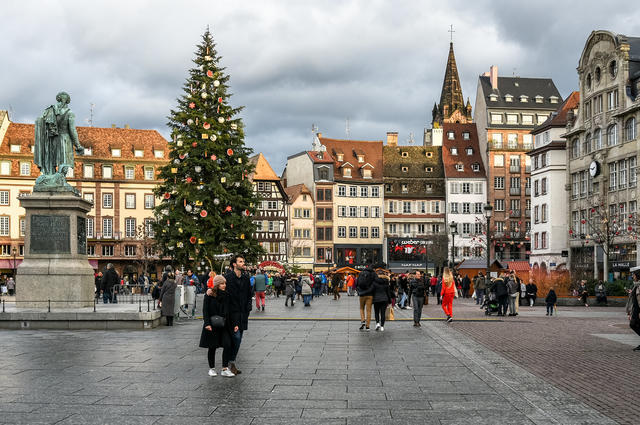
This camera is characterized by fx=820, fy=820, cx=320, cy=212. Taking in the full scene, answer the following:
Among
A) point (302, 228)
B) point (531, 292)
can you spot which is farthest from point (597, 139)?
point (302, 228)

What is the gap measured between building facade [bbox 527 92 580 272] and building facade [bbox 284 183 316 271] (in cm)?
2572

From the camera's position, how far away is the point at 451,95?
126125 mm

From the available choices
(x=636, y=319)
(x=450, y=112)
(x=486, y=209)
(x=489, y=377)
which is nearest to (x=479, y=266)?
(x=486, y=209)

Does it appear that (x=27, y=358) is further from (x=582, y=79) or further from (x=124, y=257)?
(x=124, y=257)

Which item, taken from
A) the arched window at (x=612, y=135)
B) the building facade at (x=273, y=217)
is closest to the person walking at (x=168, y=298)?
the arched window at (x=612, y=135)

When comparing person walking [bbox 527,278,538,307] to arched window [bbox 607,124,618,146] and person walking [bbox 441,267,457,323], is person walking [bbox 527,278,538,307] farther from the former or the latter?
arched window [bbox 607,124,618,146]

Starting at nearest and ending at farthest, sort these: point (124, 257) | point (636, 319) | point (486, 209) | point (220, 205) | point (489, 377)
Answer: point (489, 377), point (636, 319), point (486, 209), point (220, 205), point (124, 257)

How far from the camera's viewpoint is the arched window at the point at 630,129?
56.5 meters

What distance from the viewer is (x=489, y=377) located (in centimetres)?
1190

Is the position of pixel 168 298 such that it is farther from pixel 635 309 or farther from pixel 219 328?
pixel 635 309

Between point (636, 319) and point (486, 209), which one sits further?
point (486, 209)

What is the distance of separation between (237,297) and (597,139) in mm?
55218

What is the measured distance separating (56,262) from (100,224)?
2551 inches

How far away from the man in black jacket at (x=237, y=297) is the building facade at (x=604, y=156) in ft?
142
